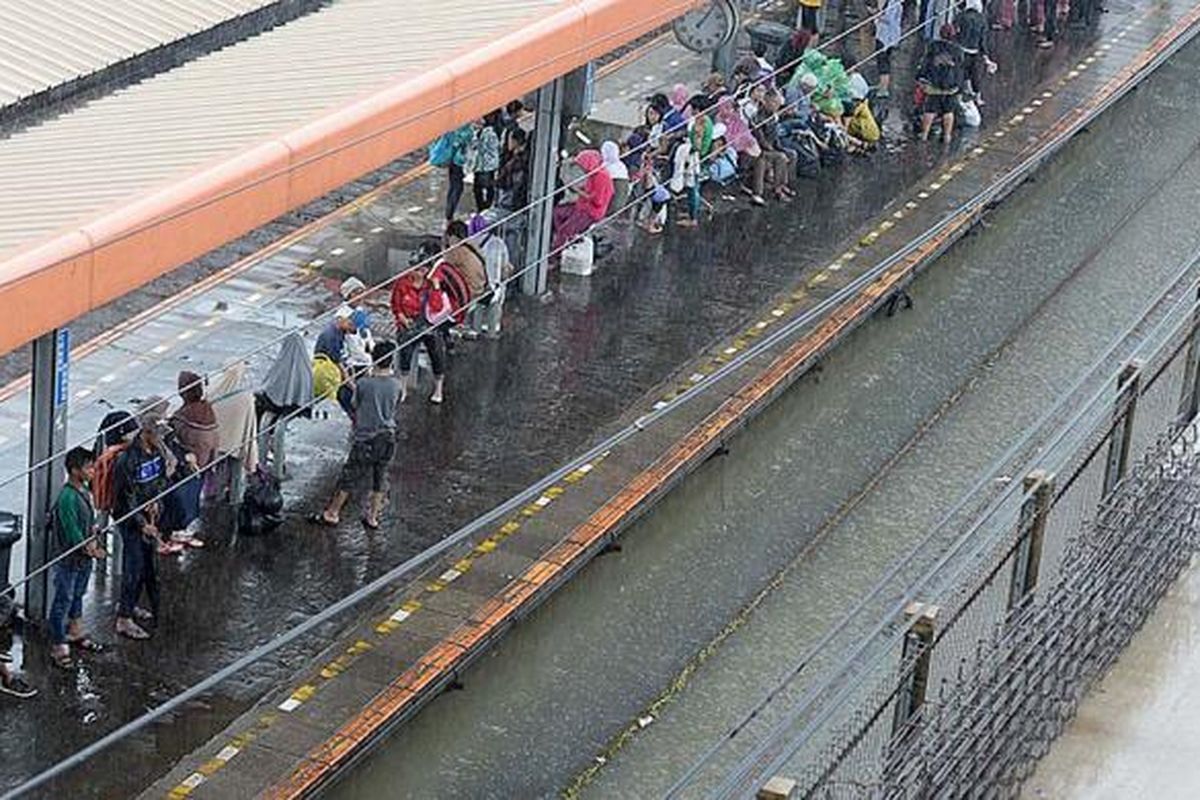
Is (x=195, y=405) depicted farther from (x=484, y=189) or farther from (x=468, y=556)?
(x=484, y=189)

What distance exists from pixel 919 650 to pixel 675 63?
20002 mm

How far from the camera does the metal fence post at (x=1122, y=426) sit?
62.8ft

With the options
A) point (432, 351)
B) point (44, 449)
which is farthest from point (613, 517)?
point (44, 449)

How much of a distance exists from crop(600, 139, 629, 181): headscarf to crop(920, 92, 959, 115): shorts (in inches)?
255

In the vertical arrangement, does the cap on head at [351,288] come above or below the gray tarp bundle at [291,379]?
below

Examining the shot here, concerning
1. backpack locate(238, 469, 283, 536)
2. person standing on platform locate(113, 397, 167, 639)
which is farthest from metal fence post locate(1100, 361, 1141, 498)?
person standing on platform locate(113, 397, 167, 639)

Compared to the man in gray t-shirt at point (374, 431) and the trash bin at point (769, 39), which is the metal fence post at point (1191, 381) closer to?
the man in gray t-shirt at point (374, 431)

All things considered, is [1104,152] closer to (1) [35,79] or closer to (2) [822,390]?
(2) [822,390]

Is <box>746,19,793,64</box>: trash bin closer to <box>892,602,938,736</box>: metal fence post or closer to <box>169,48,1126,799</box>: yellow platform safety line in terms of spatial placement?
<box>169,48,1126,799</box>: yellow platform safety line

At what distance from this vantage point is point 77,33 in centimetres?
2327

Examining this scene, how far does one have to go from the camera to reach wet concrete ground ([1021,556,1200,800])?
57.5ft

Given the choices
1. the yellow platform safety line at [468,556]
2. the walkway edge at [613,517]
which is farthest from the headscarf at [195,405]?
the walkway edge at [613,517]

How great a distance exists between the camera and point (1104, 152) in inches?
1341

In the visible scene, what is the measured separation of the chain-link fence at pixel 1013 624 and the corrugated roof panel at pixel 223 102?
535 centimetres
